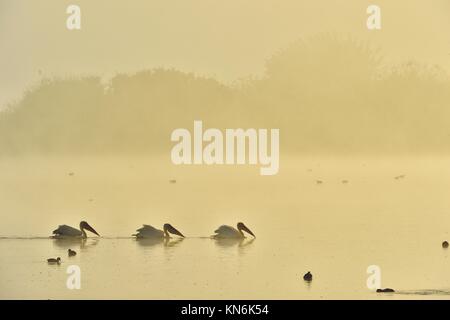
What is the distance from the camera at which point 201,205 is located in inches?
512

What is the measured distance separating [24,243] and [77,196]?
70.3 inches

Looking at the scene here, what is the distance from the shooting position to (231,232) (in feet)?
37.2

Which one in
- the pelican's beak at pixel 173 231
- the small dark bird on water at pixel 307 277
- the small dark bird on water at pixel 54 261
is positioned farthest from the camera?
the pelican's beak at pixel 173 231

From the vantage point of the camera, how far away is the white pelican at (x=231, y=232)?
11.3m

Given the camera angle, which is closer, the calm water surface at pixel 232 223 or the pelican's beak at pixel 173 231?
the calm water surface at pixel 232 223

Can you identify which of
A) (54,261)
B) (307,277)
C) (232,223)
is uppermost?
(232,223)

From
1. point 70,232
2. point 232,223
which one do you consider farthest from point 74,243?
point 232,223

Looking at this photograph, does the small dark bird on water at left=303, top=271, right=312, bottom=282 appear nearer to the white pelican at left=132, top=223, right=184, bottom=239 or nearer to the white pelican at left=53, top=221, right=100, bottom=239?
the white pelican at left=132, top=223, right=184, bottom=239

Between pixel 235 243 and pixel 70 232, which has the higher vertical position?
pixel 70 232

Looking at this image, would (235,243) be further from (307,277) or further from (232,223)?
(307,277)

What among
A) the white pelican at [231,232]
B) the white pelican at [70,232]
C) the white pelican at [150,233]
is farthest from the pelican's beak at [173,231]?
the white pelican at [70,232]

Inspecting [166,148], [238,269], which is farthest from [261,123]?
[238,269]

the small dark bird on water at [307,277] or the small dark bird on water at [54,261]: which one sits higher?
the small dark bird on water at [54,261]

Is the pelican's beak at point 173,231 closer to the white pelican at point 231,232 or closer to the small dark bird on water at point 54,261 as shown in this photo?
the white pelican at point 231,232
